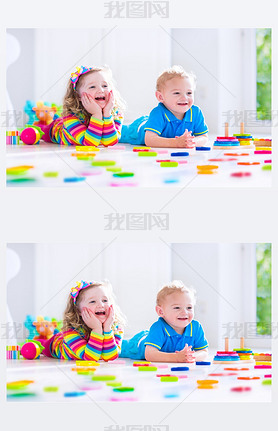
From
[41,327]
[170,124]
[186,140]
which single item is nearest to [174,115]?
[170,124]

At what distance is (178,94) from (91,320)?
570 millimetres

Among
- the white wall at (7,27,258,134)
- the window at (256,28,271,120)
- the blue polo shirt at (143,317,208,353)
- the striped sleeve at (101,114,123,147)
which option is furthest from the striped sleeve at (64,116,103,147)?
the window at (256,28,271,120)

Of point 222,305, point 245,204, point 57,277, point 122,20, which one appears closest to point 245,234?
point 245,204

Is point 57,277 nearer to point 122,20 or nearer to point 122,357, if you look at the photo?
point 122,357

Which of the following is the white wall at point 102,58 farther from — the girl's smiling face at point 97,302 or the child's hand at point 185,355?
the child's hand at point 185,355

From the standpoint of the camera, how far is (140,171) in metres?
1.57

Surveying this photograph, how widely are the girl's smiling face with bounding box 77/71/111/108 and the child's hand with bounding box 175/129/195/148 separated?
20 centimetres

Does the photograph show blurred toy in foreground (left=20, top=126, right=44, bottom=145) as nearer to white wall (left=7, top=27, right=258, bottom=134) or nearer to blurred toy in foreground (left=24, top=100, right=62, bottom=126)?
blurred toy in foreground (left=24, top=100, right=62, bottom=126)

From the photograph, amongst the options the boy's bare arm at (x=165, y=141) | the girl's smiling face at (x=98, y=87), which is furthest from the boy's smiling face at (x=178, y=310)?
the girl's smiling face at (x=98, y=87)

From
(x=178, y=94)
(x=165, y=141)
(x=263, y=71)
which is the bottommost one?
(x=165, y=141)

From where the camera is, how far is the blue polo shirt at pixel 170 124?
6.38 ft

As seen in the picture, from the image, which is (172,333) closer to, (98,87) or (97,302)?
(97,302)

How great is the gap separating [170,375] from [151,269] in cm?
93

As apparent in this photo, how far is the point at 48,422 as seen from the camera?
1.46 m
